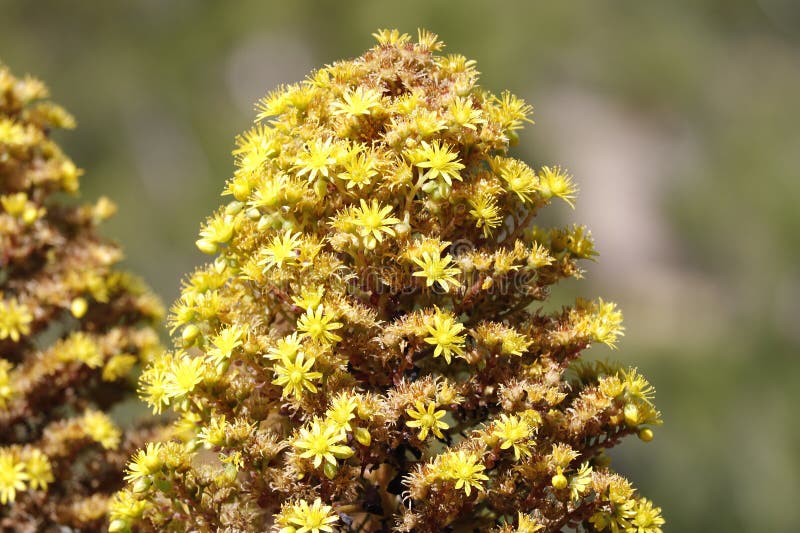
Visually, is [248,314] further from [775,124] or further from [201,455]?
[775,124]

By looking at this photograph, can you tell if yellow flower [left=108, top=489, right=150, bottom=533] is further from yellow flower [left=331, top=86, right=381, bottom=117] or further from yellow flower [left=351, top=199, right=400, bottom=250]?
yellow flower [left=331, top=86, right=381, bottom=117]

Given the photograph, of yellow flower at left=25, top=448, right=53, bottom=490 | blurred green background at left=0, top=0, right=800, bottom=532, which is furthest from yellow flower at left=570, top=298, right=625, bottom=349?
blurred green background at left=0, top=0, right=800, bottom=532

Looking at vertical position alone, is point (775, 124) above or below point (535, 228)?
above

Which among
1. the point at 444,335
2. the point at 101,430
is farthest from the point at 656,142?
the point at 444,335

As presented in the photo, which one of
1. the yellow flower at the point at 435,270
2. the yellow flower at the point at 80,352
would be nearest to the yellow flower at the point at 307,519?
the yellow flower at the point at 435,270

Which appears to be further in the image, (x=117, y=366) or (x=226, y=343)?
(x=117, y=366)

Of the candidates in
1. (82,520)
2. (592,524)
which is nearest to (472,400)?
(592,524)

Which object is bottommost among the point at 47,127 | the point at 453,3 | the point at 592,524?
Result: the point at 592,524

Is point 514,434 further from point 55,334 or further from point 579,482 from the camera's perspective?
point 55,334
